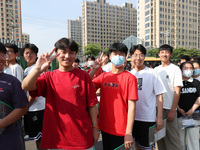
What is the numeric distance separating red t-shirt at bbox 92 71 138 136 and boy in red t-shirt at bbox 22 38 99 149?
0.35 metres

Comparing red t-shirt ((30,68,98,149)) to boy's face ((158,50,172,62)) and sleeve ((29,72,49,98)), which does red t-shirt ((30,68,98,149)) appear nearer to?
sleeve ((29,72,49,98))

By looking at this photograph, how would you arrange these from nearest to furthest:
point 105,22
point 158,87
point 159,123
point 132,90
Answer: point 132,90
point 159,123
point 158,87
point 105,22

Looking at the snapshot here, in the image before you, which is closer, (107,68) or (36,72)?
(36,72)

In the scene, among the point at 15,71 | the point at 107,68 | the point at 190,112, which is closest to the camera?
the point at 15,71

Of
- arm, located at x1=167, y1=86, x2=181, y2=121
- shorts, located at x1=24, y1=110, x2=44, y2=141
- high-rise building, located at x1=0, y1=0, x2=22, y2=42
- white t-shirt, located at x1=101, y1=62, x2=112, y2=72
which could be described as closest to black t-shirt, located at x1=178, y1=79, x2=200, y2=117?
arm, located at x1=167, y1=86, x2=181, y2=121

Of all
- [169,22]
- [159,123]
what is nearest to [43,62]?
[159,123]

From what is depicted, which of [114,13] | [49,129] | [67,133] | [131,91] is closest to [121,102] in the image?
[131,91]

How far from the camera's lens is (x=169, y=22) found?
6706cm

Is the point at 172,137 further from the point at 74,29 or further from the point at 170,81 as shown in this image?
the point at 74,29

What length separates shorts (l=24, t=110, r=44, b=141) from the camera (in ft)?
8.98

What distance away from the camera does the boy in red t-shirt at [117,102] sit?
200 centimetres

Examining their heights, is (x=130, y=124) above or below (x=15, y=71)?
below

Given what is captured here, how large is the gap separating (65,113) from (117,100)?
2.25 feet

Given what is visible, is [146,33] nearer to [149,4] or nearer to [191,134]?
[149,4]
